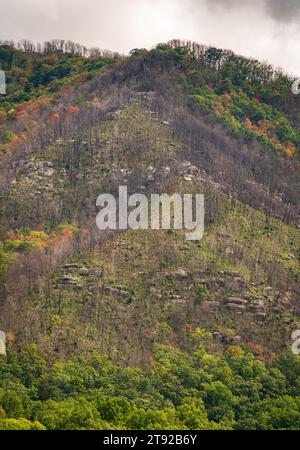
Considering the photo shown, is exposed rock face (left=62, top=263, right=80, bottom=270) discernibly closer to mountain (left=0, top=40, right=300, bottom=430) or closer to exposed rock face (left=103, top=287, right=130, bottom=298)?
mountain (left=0, top=40, right=300, bottom=430)

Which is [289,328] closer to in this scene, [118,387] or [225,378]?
[225,378]

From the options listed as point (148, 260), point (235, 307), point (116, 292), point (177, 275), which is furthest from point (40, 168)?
point (235, 307)

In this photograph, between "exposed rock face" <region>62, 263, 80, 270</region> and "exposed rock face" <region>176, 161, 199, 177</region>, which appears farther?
"exposed rock face" <region>176, 161, 199, 177</region>

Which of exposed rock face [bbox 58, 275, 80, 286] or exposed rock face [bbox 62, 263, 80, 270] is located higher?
exposed rock face [bbox 62, 263, 80, 270]

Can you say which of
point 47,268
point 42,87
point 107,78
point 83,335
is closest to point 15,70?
point 42,87

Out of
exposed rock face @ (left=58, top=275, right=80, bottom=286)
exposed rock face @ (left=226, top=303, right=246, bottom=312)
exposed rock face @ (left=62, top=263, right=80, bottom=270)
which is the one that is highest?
exposed rock face @ (left=62, top=263, right=80, bottom=270)

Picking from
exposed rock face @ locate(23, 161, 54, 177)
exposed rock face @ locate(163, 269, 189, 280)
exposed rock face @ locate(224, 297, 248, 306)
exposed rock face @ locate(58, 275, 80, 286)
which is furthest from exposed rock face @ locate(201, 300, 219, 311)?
exposed rock face @ locate(23, 161, 54, 177)

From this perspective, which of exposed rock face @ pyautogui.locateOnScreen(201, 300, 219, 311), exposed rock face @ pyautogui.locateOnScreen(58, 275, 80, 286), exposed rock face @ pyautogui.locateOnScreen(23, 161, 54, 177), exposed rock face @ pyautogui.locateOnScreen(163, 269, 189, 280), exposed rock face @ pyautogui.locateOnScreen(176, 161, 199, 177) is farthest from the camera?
exposed rock face @ pyautogui.locateOnScreen(23, 161, 54, 177)

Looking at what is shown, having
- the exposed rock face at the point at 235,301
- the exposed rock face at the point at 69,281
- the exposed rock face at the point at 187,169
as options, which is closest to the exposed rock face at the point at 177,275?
the exposed rock face at the point at 235,301

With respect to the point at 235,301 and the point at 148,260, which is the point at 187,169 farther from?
the point at 235,301

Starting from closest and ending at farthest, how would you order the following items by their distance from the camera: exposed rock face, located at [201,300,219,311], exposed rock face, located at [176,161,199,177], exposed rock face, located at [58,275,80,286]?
exposed rock face, located at [58,275,80,286] < exposed rock face, located at [201,300,219,311] < exposed rock face, located at [176,161,199,177]
